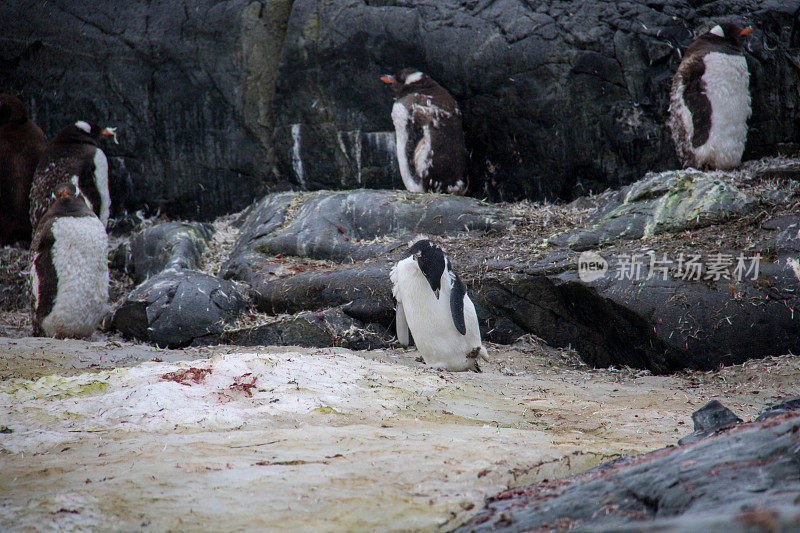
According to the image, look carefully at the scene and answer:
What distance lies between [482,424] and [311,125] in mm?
6566

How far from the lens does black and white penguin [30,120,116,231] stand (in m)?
7.57

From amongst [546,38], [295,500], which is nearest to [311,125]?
[546,38]

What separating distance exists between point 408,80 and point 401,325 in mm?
3861

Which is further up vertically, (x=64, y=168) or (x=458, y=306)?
(x=64, y=168)

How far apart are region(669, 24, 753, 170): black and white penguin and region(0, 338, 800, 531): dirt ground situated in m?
3.45

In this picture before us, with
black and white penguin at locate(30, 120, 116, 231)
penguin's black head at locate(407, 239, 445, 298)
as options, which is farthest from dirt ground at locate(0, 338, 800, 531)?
black and white penguin at locate(30, 120, 116, 231)

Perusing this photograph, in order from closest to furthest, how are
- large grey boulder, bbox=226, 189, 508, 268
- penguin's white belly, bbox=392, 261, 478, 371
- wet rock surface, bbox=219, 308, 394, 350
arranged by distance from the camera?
penguin's white belly, bbox=392, 261, 478, 371 < wet rock surface, bbox=219, 308, 394, 350 < large grey boulder, bbox=226, 189, 508, 268

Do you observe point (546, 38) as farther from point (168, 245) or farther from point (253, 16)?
point (168, 245)

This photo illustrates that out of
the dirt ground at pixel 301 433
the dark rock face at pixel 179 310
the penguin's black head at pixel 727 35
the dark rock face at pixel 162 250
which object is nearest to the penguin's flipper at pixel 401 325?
the dirt ground at pixel 301 433

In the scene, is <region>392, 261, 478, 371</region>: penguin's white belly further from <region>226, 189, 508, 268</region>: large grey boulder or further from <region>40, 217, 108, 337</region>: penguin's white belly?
<region>40, 217, 108, 337</region>: penguin's white belly

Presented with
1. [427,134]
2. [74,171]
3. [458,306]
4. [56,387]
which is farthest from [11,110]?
[458,306]

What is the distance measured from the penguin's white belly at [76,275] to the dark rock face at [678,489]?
5117mm

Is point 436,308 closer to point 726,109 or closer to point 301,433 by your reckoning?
point 301,433

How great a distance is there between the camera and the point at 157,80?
889 cm
